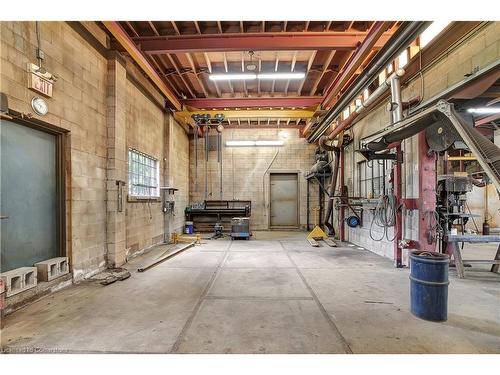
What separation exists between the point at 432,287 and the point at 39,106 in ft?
16.2

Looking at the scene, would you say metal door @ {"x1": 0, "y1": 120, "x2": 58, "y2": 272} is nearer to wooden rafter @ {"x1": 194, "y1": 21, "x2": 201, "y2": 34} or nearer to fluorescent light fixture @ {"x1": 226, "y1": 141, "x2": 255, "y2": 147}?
wooden rafter @ {"x1": 194, "y1": 21, "x2": 201, "y2": 34}

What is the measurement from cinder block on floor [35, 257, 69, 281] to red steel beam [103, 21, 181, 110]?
3589 mm

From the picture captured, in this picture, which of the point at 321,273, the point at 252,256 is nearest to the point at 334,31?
the point at 321,273

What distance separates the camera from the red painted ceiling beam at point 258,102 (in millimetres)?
7828

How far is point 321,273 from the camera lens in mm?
4414

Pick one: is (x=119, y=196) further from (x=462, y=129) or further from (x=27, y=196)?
(x=462, y=129)

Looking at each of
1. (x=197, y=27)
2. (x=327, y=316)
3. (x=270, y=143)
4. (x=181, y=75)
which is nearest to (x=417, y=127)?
(x=327, y=316)

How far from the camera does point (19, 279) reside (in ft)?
9.77

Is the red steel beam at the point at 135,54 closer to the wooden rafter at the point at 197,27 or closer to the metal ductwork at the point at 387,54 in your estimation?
the wooden rafter at the point at 197,27

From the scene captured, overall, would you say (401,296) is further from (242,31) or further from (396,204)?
(242,31)

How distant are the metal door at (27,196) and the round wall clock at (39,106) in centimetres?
28

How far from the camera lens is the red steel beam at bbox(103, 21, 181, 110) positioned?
4252mm

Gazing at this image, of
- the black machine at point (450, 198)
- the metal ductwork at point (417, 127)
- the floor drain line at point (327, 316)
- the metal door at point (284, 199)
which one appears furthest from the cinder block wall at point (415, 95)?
the metal door at point (284, 199)

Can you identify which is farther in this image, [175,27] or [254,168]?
[254,168]
